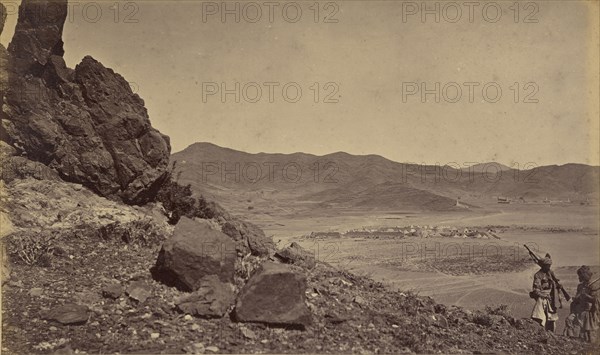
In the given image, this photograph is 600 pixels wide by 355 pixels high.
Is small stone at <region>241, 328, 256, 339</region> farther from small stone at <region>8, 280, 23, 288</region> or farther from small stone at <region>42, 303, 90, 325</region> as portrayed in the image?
small stone at <region>8, 280, 23, 288</region>

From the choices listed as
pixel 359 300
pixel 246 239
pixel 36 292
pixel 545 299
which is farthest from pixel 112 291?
pixel 545 299

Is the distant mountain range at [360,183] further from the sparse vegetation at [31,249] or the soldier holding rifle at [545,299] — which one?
the sparse vegetation at [31,249]

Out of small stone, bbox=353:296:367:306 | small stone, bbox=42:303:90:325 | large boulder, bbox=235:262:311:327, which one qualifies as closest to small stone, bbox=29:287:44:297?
small stone, bbox=42:303:90:325

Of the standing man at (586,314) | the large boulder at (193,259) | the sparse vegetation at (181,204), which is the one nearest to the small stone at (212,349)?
the large boulder at (193,259)

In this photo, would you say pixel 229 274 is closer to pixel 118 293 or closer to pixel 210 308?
pixel 210 308

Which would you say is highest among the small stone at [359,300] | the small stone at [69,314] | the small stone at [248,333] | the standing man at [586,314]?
the small stone at [69,314]

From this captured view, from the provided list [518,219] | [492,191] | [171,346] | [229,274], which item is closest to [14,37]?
[229,274]
